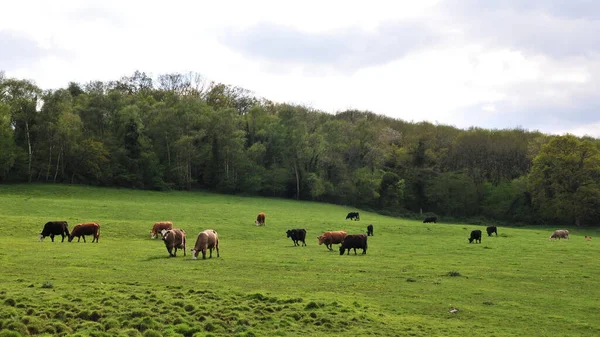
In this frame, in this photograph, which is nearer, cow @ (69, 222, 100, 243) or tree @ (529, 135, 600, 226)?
cow @ (69, 222, 100, 243)

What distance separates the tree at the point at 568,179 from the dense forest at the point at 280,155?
15 centimetres

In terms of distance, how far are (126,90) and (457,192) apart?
65.5m

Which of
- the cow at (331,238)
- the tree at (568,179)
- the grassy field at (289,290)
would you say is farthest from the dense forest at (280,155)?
the cow at (331,238)

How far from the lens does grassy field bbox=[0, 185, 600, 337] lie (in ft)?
46.6

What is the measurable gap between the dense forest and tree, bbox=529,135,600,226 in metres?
0.15

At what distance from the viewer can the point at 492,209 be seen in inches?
3425

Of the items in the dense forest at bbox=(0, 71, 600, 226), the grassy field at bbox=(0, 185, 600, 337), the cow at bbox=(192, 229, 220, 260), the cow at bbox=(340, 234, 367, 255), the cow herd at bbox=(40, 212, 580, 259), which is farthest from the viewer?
the dense forest at bbox=(0, 71, 600, 226)

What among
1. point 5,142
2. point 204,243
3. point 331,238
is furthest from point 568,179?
point 5,142

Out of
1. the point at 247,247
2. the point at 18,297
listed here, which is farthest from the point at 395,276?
the point at 18,297

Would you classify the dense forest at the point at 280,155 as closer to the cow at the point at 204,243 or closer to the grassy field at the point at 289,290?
the grassy field at the point at 289,290

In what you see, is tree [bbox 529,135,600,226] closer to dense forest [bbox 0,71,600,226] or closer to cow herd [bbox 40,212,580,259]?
dense forest [bbox 0,71,600,226]

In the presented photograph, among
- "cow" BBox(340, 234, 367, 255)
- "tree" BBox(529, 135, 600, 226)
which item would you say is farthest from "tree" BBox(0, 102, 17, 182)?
"tree" BBox(529, 135, 600, 226)

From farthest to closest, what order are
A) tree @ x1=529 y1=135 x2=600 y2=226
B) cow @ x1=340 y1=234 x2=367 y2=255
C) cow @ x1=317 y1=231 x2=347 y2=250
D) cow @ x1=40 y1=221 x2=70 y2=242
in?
tree @ x1=529 y1=135 x2=600 y2=226 → cow @ x1=317 y1=231 x2=347 y2=250 → cow @ x1=40 y1=221 x2=70 y2=242 → cow @ x1=340 y1=234 x2=367 y2=255

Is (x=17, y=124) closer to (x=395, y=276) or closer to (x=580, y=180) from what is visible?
(x=395, y=276)
